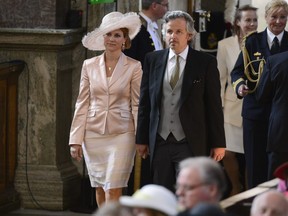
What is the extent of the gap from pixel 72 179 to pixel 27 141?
1.86ft

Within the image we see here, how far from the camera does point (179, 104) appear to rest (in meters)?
11.2

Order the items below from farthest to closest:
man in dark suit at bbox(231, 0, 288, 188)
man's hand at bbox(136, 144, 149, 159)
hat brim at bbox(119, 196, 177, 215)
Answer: man in dark suit at bbox(231, 0, 288, 188) → man's hand at bbox(136, 144, 149, 159) → hat brim at bbox(119, 196, 177, 215)

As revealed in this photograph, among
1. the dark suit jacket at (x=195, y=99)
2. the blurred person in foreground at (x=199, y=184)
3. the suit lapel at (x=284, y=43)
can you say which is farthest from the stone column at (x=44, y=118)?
the blurred person in foreground at (x=199, y=184)

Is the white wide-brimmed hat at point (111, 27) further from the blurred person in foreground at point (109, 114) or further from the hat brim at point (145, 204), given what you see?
the hat brim at point (145, 204)

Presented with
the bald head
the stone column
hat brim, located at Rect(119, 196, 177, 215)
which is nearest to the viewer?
hat brim, located at Rect(119, 196, 177, 215)

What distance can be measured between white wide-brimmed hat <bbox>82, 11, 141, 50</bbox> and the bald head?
157 inches

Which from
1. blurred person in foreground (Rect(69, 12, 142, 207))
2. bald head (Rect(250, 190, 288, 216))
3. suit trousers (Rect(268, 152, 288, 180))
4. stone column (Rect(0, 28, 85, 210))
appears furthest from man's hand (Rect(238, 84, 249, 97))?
bald head (Rect(250, 190, 288, 216))

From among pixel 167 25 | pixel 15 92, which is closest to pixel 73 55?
pixel 15 92

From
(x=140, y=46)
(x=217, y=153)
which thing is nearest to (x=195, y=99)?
(x=217, y=153)

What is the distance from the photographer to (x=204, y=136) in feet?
37.2

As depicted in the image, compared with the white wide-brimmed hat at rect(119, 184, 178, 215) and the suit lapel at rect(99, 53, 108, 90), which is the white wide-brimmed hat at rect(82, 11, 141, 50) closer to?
the suit lapel at rect(99, 53, 108, 90)

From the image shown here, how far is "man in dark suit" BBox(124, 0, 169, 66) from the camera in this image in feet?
43.7

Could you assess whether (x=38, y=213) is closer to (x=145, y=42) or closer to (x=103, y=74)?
(x=145, y=42)

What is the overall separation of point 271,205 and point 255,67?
442 centimetres
